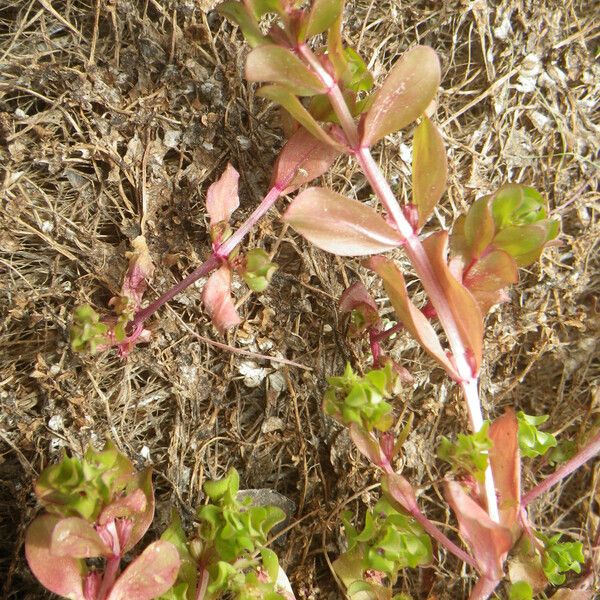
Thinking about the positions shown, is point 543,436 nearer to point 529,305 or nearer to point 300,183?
point 529,305

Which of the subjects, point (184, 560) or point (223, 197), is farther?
point (223, 197)

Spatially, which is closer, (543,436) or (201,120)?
(543,436)

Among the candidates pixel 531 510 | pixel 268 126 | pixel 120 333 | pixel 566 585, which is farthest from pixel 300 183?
pixel 566 585

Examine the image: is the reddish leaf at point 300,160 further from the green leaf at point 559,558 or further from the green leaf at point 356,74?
the green leaf at point 559,558

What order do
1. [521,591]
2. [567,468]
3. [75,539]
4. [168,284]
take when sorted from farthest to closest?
[168,284] → [567,468] → [521,591] → [75,539]

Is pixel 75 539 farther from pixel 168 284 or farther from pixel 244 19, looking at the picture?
pixel 244 19

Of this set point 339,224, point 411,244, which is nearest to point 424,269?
point 411,244

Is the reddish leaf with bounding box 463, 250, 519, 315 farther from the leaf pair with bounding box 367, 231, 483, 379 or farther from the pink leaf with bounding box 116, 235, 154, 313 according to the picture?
the pink leaf with bounding box 116, 235, 154, 313
